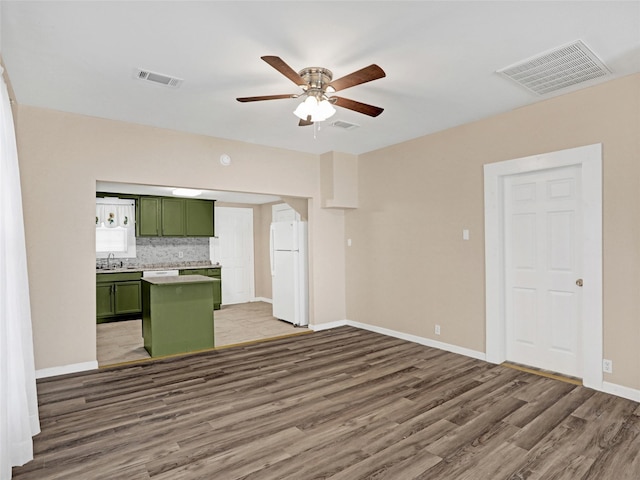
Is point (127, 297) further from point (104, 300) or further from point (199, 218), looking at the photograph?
point (199, 218)

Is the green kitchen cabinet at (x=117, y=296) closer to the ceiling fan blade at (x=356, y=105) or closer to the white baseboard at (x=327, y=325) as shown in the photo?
the white baseboard at (x=327, y=325)

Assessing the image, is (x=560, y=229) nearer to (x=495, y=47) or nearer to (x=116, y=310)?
(x=495, y=47)

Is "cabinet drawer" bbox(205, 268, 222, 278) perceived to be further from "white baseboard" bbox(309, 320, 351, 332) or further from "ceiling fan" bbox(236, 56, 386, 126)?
"ceiling fan" bbox(236, 56, 386, 126)

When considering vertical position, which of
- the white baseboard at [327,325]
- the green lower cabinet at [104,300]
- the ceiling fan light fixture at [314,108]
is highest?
the ceiling fan light fixture at [314,108]

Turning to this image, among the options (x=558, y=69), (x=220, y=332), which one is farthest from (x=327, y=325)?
(x=558, y=69)

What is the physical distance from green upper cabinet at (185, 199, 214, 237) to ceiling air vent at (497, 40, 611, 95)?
6.34 m

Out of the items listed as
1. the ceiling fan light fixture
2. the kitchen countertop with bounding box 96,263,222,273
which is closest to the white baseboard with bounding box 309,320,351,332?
the kitchen countertop with bounding box 96,263,222,273

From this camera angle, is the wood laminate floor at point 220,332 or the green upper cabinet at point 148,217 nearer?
the wood laminate floor at point 220,332

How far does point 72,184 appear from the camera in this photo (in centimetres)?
398

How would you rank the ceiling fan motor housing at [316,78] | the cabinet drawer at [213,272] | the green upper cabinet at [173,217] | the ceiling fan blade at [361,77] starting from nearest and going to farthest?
1. the ceiling fan blade at [361,77]
2. the ceiling fan motor housing at [316,78]
3. the green upper cabinet at [173,217]
4. the cabinet drawer at [213,272]

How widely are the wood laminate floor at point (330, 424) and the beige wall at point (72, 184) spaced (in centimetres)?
52

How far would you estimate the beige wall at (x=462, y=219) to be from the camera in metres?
3.20

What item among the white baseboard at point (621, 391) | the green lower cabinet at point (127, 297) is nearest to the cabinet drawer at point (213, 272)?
the green lower cabinet at point (127, 297)

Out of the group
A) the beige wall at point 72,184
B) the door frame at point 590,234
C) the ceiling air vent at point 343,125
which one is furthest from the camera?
the ceiling air vent at point 343,125
